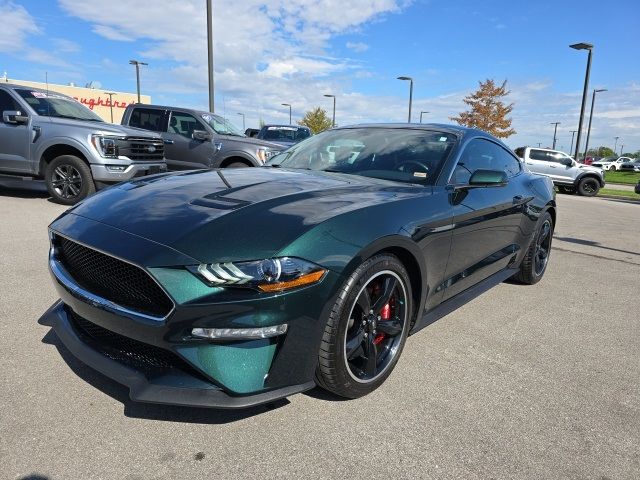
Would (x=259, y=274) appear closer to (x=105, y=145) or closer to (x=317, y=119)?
(x=105, y=145)

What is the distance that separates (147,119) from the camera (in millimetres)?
10336

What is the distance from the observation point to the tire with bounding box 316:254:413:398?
2.24 m

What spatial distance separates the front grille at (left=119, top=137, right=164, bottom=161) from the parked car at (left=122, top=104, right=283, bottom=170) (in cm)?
115

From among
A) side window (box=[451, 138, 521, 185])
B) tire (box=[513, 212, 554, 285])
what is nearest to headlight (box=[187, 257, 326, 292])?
side window (box=[451, 138, 521, 185])

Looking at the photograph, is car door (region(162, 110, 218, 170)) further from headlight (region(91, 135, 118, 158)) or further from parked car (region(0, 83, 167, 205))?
headlight (region(91, 135, 118, 158))

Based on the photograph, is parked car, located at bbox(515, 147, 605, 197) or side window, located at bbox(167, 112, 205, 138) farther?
parked car, located at bbox(515, 147, 605, 197)

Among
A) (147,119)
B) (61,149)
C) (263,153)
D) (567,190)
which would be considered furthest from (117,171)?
(567,190)

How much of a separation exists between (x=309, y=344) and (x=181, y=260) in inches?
26.0

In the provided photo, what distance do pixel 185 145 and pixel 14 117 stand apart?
121 inches

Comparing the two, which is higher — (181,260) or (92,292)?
(181,260)

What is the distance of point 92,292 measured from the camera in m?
2.26

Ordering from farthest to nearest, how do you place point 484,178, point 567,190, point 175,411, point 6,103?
point 567,190 → point 6,103 → point 484,178 → point 175,411

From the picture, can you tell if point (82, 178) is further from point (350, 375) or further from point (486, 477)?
point (486, 477)

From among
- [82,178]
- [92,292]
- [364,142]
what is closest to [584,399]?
[364,142]
